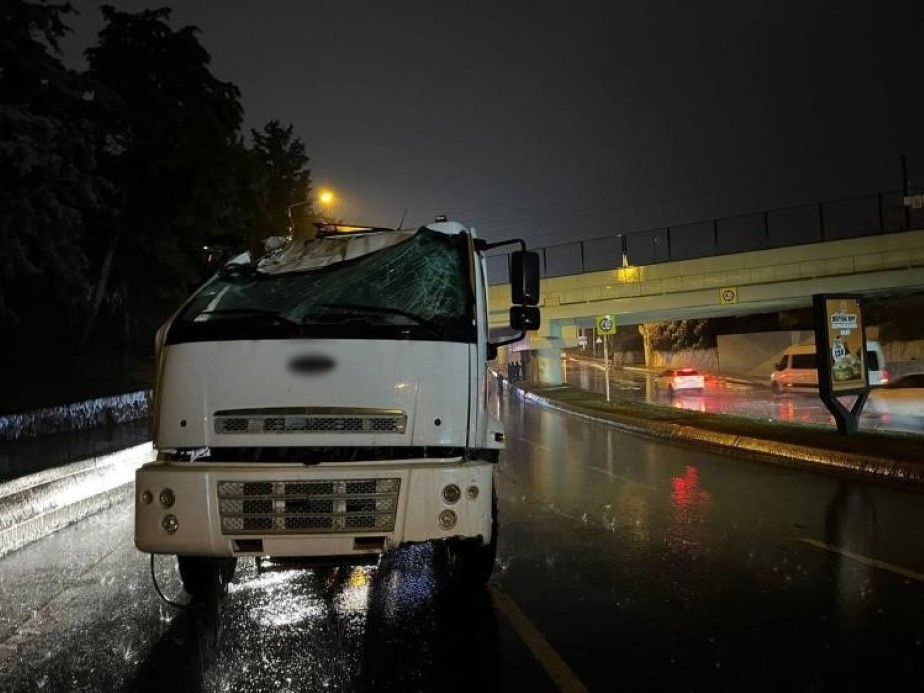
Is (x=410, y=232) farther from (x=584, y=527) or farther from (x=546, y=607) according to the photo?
(x=584, y=527)

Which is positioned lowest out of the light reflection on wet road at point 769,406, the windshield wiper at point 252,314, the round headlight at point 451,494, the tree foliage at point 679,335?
the light reflection on wet road at point 769,406

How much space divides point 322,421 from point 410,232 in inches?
75.6

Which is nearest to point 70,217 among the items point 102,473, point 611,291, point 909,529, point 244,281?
point 102,473

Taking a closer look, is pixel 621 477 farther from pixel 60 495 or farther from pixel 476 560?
pixel 60 495

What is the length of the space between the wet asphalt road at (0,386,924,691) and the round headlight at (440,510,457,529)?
2.53 feet

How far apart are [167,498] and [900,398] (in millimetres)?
24457

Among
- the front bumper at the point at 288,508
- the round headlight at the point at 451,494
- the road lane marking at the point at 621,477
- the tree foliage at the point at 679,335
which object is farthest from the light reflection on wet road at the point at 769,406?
the tree foliage at the point at 679,335

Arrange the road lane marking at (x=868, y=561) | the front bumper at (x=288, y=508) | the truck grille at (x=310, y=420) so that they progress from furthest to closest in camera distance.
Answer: the road lane marking at (x=868, y=561) → the truck grille at (x=310, y=420) → the front bumper at (x=288, y=508)

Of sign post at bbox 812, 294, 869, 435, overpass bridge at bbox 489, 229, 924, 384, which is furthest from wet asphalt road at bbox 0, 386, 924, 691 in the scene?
overpass bridge at bbox 489, 229, 924, 384

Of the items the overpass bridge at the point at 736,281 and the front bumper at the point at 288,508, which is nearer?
the front bumper at the point at 288,508

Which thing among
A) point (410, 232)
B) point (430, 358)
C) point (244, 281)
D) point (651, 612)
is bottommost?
point (651, 612)

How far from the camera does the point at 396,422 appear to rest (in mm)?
4719

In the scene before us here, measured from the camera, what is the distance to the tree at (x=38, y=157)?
41.9ft

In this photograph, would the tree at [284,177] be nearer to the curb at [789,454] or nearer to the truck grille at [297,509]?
the curb at [789,454]
